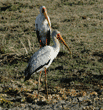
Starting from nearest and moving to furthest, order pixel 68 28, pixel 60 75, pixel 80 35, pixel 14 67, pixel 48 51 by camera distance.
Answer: pixel 48 51 < pixel 60 75 < pixel 14 67 < pixel 80 35 < pixel 68 28

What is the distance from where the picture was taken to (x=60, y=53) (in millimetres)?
5656

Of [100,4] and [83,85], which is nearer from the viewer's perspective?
[83,85]

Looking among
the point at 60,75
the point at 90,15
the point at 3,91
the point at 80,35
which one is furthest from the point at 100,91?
the point at 90,15

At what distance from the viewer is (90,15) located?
8867mm

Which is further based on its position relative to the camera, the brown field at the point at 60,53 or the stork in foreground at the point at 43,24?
the stork in foreground at the point at 43,24

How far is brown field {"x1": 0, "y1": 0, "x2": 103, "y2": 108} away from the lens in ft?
13.2

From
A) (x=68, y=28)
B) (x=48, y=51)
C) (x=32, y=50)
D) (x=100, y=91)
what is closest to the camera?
(x=48, y=51)

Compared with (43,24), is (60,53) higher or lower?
lower

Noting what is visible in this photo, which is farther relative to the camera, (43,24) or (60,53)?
(60,53)

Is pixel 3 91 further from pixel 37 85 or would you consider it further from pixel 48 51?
pixel 48 51

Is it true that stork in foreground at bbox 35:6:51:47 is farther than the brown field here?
Yes

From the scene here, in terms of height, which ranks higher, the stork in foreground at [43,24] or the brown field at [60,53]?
the stork in foreground at [43,24]

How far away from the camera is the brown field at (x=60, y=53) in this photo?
4.03m

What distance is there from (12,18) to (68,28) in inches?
118
